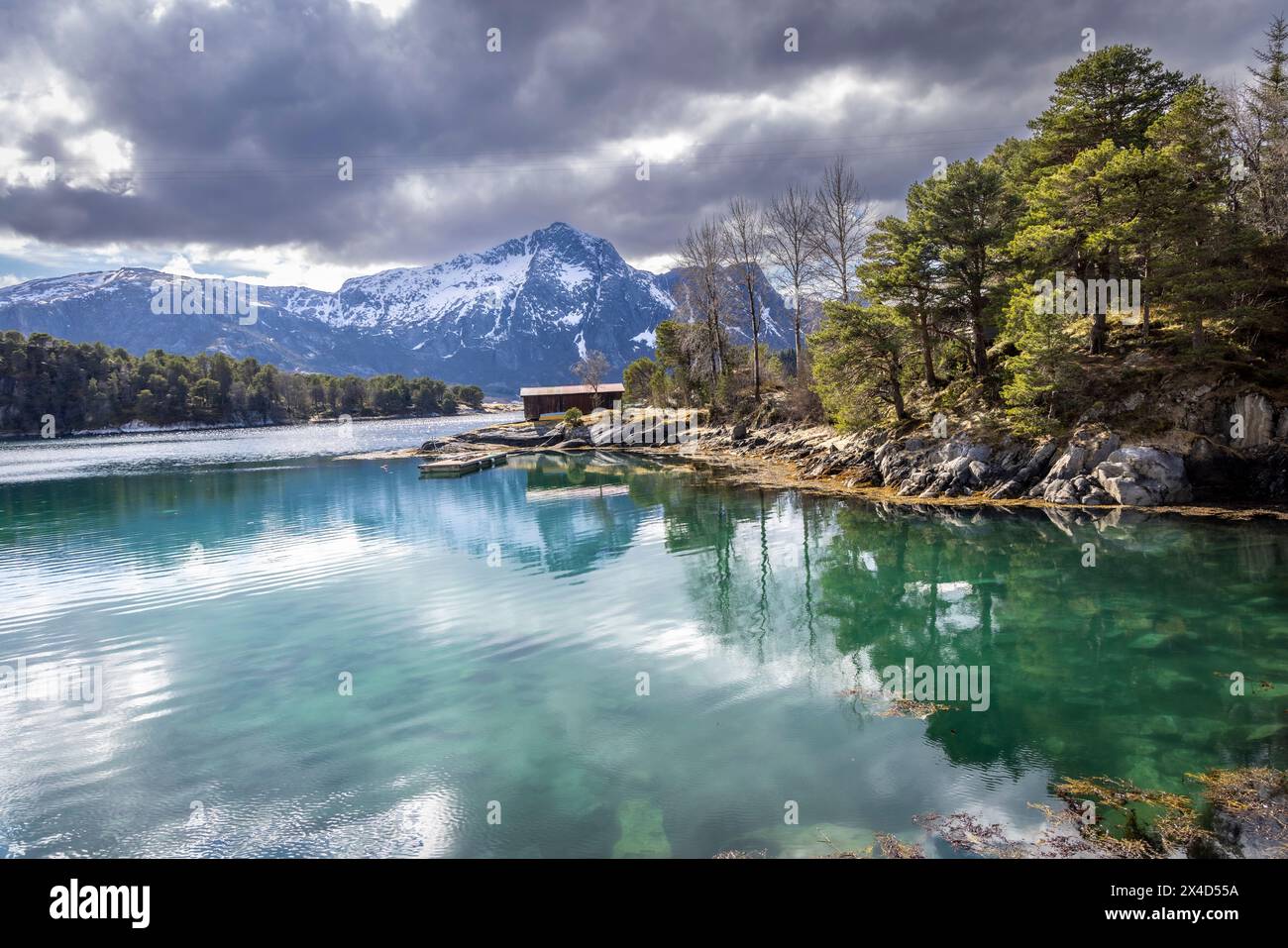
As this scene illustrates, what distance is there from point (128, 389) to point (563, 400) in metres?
132

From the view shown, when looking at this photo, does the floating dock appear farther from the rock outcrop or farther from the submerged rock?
the submerged rock

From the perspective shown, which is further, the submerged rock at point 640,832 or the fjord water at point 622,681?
the fjord water at point 622,681

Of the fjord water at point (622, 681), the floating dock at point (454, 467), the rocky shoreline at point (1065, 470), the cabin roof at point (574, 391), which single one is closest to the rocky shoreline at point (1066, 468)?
the rocky shoreline at point (1065, 470)

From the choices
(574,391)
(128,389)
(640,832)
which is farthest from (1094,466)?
(128,389)

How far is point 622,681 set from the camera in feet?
46.4

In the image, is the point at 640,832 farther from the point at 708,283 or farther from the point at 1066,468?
the point at 708,283

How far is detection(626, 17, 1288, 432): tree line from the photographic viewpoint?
26.8m

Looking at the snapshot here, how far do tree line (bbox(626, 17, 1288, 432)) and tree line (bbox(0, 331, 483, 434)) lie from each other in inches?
7074

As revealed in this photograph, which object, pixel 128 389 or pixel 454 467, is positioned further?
pixel 128 389

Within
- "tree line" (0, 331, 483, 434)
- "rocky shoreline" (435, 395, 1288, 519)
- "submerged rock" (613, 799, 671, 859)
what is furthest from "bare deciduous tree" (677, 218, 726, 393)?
"tree line" (0, 331, 483, 434)

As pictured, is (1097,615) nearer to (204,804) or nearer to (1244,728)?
(1244,728)

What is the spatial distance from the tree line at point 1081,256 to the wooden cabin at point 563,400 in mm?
62594

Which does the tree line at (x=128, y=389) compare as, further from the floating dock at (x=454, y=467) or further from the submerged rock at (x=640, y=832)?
the submerged rock at (x=640, y=832)

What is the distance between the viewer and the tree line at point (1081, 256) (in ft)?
87.8
